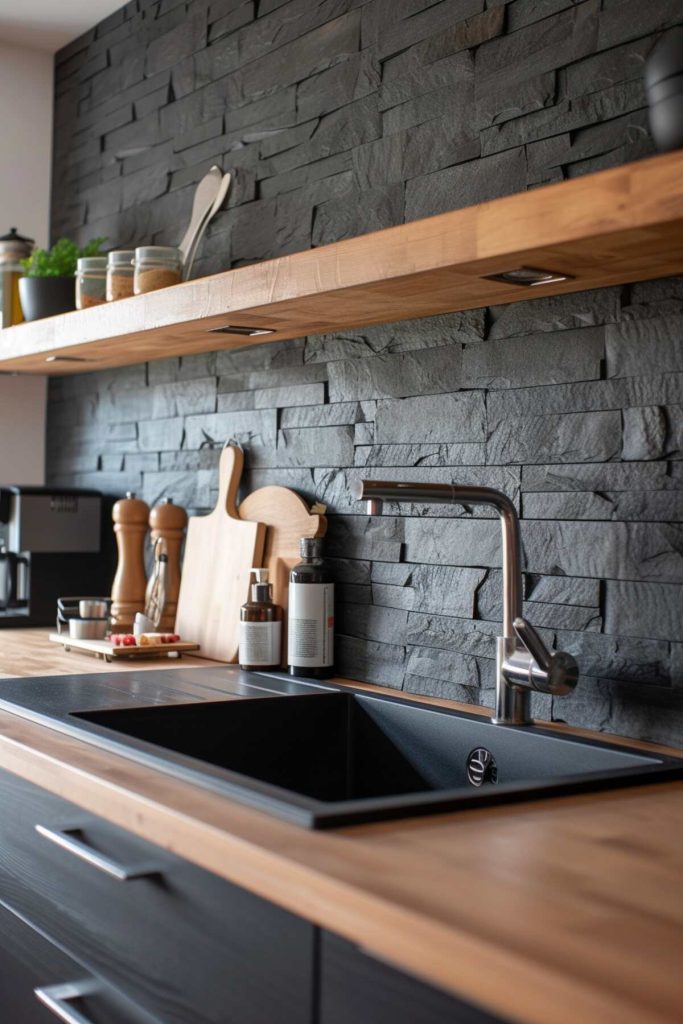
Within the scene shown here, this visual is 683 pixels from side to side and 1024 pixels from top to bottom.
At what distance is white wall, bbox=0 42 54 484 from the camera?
3.30 meters

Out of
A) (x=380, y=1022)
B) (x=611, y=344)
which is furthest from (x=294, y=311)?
(x=380, y=1022)

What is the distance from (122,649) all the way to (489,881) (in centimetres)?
148

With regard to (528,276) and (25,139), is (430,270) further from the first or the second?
(25,139)

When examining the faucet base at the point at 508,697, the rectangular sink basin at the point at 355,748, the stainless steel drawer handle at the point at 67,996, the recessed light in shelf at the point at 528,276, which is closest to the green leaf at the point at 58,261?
the rectangular sink basin at the point at 355,748

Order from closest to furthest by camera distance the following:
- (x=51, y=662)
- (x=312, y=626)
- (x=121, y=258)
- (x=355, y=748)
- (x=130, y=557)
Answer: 1. (x=355, y=748)
2. (x=312, y=626)
3. (x=51, y=662)
4. (x=121, y=258)
5. (x=130, y=557)

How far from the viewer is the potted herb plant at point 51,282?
2.79 m

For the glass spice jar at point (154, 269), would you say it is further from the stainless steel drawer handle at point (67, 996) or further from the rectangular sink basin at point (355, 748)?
the stainless steel drawer handle at point (67, 996)

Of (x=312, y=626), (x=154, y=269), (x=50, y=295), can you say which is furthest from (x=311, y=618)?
(x=50, y=295)

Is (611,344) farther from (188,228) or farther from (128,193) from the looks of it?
(128,193)

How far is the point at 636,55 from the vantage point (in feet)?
5.39

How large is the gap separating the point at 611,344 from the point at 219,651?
1109 mm

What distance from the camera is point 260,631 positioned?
223 centimetres

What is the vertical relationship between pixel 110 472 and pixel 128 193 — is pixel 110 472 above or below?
below

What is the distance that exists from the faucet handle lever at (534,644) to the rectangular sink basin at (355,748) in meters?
0.10
